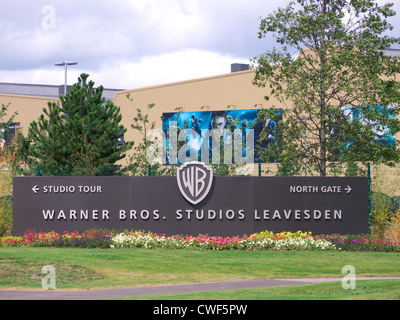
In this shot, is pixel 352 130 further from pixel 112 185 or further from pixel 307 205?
pixel 112 185

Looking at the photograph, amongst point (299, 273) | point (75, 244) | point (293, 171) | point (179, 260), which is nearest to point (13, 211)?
point (75, 244)

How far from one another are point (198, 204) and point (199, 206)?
3.0 inches

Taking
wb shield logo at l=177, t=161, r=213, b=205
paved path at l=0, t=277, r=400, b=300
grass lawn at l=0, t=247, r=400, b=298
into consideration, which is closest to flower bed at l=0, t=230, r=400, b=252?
grass lawn at l=0, t=247, r=400, b=298

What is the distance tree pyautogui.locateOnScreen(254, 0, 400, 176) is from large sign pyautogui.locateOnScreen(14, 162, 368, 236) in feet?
4.38

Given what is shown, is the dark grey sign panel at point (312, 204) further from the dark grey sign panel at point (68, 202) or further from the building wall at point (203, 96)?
the building wall at point (203, 96)

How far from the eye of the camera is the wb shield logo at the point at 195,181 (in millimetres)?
24094

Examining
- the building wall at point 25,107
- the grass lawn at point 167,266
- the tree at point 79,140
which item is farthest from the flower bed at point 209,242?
the building wall at point 25,107

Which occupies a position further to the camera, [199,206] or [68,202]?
[68,202]

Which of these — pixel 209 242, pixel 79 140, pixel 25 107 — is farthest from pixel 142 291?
pixel 25 107

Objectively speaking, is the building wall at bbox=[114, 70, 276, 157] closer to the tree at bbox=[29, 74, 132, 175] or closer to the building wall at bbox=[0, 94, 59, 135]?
the building wall at bbox=[0, 94, 59, 135]

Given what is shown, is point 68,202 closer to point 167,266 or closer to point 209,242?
point 209,242

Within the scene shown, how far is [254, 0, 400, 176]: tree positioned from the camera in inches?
951

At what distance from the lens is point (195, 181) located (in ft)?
79.3

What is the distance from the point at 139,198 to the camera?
2455cm
